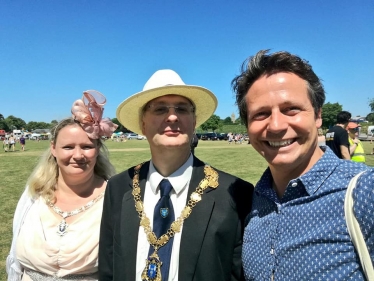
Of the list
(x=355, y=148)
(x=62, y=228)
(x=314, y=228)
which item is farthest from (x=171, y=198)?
(x=355, y=148)

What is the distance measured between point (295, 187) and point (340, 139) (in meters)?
7.20

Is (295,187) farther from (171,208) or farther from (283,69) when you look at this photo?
(171,208)

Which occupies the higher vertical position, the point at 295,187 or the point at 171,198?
the point at 295,187

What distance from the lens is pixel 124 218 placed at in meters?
2.43

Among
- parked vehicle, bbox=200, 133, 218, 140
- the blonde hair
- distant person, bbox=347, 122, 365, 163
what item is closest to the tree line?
parked vehicle, bbox=200, 133, 218, 140

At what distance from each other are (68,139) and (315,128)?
90.2 inches

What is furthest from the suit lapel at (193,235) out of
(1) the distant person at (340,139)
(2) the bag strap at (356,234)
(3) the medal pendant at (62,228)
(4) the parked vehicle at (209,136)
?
(4) the parked vehicle at (209,136)

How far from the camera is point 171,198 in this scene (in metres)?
2.40

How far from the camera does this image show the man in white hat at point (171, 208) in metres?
2.18

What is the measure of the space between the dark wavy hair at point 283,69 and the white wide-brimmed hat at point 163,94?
61 centimetres

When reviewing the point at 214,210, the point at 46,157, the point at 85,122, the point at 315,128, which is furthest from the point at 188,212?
the point at 46,157

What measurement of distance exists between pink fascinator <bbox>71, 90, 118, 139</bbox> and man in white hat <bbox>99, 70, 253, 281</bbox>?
0.55 metres

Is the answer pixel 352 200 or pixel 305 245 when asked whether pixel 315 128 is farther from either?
pixel 305 245

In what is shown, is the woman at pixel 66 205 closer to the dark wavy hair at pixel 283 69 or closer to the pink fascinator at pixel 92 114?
the pink fascinator at pixel 92 114
